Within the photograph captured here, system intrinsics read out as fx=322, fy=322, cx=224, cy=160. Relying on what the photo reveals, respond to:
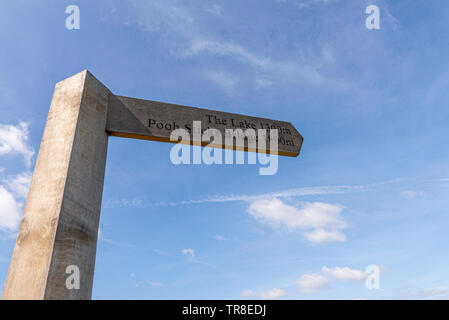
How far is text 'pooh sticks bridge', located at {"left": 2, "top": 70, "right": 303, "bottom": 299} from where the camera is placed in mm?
3338

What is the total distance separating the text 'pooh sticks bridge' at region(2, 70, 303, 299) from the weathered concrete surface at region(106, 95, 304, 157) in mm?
14

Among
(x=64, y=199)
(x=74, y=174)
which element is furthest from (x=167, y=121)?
(x=64, y=199)

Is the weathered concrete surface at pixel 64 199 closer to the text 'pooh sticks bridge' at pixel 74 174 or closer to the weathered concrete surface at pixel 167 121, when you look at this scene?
the text 'pooh sticks bridge' at pixel 74 174

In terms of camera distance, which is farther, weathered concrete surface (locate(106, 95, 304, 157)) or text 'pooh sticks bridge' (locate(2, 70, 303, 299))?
weathered concrete surface (locate(106, 95, 304, 157))

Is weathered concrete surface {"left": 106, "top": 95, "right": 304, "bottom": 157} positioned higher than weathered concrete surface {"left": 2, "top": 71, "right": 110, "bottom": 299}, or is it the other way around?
weathered concrete surface {"left": 106, "top": 95, "right": 304, "bottom": 157}

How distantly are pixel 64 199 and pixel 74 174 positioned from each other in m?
0.35

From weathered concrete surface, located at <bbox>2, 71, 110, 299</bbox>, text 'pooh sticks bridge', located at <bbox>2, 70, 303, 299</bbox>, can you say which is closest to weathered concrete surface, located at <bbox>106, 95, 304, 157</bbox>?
text 'pooh sticks bridge', located at <bbox>2, 70, 303, 299</bbox>

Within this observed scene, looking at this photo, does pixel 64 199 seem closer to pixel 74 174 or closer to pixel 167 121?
pixel 74 174

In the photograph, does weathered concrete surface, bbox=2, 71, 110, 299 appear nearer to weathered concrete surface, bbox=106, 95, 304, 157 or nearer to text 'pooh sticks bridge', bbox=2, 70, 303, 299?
text 'pooh sticks bridge', bbox=2, 70, 303, 299

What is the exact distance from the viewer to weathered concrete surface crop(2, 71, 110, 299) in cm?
331

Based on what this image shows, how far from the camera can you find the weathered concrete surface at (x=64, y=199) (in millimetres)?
3309

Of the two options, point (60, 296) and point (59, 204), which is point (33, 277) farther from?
point (59, 204)

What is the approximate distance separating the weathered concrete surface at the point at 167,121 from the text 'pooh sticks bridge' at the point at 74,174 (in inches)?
0.5
